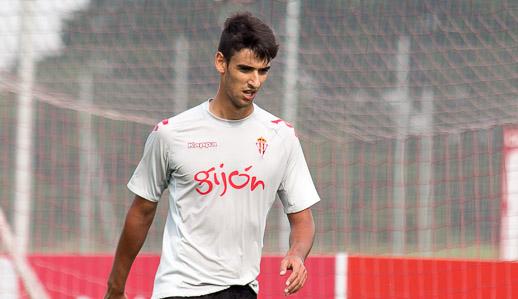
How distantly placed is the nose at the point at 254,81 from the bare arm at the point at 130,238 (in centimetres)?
62

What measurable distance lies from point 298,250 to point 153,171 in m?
0.64

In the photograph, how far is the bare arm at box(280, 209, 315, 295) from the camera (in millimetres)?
4359

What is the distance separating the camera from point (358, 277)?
8758 mm

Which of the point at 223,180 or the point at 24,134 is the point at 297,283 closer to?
the point at 223,180

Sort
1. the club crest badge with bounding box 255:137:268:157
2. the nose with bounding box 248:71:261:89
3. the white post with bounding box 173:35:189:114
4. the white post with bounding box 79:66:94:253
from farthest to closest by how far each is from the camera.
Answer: the white post with bounding box 79:66:94:253 → the white post with bounding box 173:35:189:114 → the club crest badge with bounding box 255:137:268:157 → the nose with bounding box 248:71:261:89

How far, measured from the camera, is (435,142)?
8734 mm

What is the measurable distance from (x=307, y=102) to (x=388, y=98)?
0.59 metres

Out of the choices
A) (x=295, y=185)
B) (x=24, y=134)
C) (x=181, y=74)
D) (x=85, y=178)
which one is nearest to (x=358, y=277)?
(x=181, y=74)

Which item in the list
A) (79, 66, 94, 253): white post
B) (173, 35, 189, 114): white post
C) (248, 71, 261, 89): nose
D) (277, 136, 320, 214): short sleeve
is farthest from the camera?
(79, 66, 94, 253): white post

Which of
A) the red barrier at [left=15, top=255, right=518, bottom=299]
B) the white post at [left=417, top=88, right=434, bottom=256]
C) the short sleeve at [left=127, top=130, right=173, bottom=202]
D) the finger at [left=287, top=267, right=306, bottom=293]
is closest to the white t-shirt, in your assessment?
the short sleeve at [left=127, top=130, right=173, bottom=202]

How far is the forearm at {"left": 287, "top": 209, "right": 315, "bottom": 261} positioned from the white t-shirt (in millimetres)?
146

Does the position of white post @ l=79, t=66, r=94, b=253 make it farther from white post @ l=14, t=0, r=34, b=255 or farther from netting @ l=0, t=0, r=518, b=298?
white post @ l=14, t=0, r=34, b=255

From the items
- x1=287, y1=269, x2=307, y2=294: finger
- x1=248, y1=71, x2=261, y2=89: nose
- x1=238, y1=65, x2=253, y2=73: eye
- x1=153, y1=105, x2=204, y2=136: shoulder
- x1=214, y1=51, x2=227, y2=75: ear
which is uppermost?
x1=214, y1=51, x2=227, y2=75: ear

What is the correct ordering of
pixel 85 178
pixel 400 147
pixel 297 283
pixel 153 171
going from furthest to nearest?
pixel 85 178, pixel 400 147, pixel 153 171, pixel 297 283
